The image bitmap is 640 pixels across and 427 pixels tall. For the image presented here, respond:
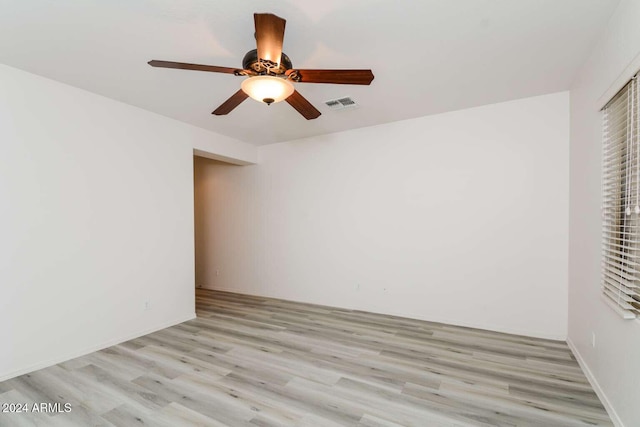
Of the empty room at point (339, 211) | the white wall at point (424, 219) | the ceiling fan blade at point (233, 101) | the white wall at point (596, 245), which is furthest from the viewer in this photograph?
the white wall at point (424, 219)

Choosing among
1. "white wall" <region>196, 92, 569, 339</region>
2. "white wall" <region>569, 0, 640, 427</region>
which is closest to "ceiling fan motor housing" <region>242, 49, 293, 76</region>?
"white wall" <region>569, 0, 640, 427</region>

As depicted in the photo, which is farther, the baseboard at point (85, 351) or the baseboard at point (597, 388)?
the baseboard at point (85, 351)

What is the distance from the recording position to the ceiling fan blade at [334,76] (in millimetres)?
1945

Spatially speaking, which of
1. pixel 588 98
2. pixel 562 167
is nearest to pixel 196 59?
pixel 588 98

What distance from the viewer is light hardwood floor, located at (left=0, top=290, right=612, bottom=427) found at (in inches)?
78.4

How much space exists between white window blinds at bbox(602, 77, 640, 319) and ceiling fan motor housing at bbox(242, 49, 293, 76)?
6.90 ft

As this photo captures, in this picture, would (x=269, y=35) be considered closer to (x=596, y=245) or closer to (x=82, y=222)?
(x=82, y=222)

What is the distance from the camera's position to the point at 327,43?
224cm

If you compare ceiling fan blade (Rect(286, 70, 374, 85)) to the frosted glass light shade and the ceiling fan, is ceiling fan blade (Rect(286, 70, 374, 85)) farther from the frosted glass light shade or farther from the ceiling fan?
the frosted glass light shade

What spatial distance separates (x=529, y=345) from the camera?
307 cm

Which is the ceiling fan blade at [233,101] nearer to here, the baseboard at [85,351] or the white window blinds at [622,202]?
the white window blinds at [622,202]

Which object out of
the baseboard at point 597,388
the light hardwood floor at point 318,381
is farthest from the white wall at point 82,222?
the baseboard at point 597,388

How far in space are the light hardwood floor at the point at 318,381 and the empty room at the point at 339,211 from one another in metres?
0.02

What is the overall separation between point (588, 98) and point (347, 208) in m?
2.84
